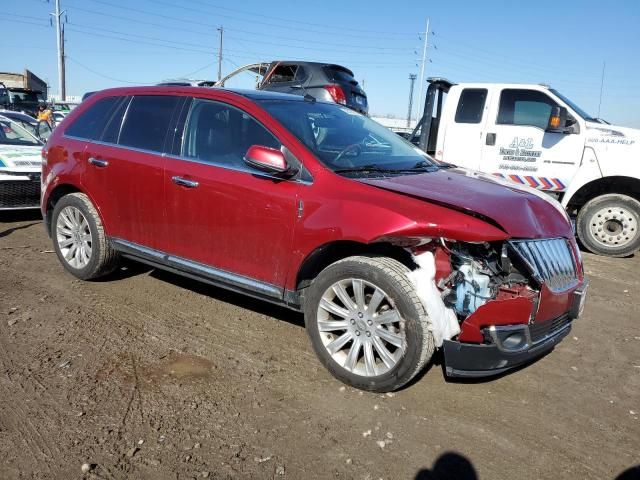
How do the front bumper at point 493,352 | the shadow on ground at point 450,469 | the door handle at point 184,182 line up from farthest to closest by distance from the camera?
the door handle at point 184,182 < the front bumper at point 493,352 < the shadow on ground at point 450,469

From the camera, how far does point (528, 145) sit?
740 cm

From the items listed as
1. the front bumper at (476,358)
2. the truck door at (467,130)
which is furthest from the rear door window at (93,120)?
the truck door at (467,130)

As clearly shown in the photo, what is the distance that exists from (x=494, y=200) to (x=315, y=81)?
296 inches

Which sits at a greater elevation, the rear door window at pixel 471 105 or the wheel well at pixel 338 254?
the rear door window at pixel 471 105

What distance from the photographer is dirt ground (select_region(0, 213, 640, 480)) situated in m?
2.51

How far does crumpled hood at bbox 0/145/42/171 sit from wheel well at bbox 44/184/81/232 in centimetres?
232

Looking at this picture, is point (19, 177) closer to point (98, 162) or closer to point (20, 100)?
point (98, 162)

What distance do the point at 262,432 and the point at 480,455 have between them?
111 centimetres

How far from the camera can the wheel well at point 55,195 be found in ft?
16.1

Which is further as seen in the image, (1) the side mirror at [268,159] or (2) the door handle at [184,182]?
(2) the door handle at [184,182]

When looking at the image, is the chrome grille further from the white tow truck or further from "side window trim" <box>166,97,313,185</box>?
the white tow truck

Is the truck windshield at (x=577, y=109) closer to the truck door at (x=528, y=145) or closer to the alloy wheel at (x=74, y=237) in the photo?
the truck door at (x=528, y=145)

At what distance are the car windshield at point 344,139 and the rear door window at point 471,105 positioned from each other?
3.89 m

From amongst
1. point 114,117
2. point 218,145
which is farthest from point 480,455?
point 114,117
